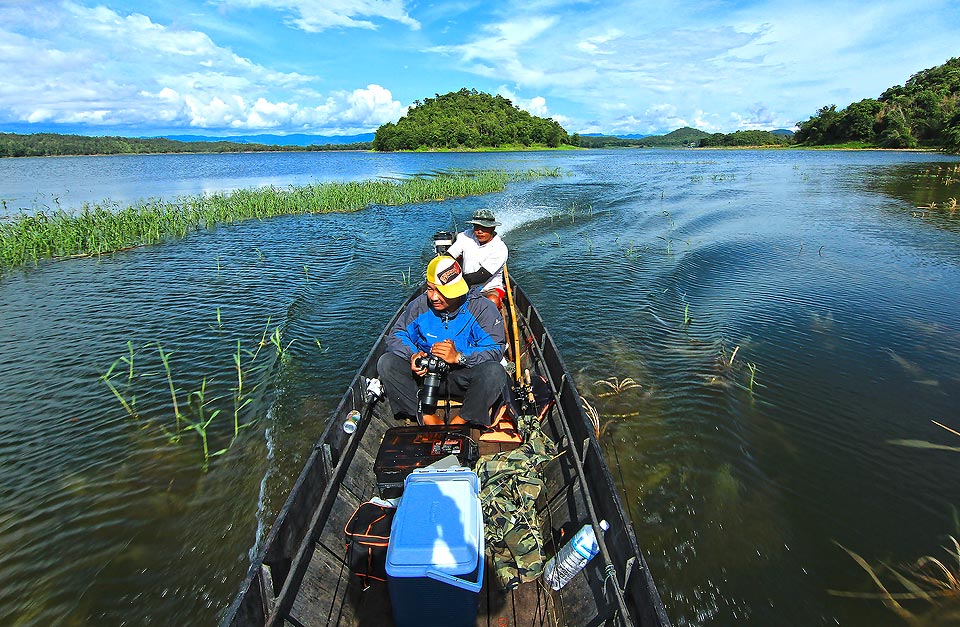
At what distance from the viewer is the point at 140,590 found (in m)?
4.60

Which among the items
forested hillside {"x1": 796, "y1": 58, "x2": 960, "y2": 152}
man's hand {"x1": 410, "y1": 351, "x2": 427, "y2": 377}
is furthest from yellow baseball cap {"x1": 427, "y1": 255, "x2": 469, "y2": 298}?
forested hillside {"x1": 796, "y1": 58, "x2": 960, "y2": 152}

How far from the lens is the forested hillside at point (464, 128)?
99.0 m

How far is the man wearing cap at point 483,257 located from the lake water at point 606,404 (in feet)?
7.32

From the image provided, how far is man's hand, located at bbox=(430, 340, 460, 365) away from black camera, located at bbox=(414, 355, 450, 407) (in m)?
0.05

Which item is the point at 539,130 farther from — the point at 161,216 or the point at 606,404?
the point at 606,404

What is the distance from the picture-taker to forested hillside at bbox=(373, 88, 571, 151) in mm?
99000

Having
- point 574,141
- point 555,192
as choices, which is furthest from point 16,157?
point 574,141

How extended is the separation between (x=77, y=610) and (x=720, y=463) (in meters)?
7.49

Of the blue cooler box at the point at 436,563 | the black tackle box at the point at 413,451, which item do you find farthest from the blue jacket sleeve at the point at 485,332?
the blue cooler box at the point at 436,563

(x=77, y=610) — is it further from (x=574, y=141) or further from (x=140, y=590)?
(x=574, y=141)

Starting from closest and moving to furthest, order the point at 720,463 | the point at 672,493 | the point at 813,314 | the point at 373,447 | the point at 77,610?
the point at 77,610
the point at 373,447
the point at 672,493
the point at 720,463
the point at 813,314

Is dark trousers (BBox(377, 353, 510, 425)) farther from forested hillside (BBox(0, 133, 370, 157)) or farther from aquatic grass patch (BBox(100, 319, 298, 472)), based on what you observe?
forested hillside (BBox(0, 133, 370, 157))

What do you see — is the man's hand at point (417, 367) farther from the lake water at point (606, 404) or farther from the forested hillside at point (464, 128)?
the forested hillside at point (464, 128)

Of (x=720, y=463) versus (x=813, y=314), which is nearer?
(x=720, y=463)
